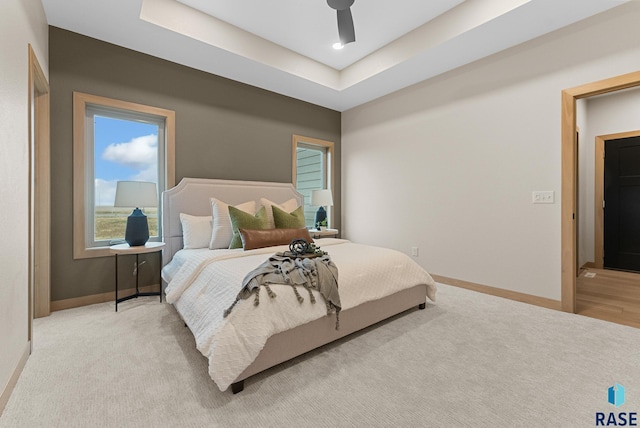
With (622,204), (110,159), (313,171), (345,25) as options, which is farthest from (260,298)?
(622,204)

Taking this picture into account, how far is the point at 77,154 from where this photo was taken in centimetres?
294

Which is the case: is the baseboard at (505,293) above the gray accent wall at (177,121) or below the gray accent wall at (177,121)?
below

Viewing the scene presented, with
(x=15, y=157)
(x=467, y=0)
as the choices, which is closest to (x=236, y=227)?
(x=15, y=157)

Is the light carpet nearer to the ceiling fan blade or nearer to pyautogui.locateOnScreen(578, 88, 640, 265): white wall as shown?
the ceiling fan blade

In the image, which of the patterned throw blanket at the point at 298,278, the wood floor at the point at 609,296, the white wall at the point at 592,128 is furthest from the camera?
the white wall at the point at 592,128

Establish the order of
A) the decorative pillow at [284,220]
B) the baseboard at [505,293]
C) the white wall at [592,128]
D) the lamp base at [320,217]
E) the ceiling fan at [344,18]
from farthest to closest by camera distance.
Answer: the lamp base at [320,217], the white wall at [592,128], the decorative pillow at [284,220], the baseboard at [505,293], the ceiling fan at [344,18]

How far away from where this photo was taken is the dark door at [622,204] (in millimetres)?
4465

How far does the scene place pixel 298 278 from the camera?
197cm

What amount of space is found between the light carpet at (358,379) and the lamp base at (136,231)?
78cm

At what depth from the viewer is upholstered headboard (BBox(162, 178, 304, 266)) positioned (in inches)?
134

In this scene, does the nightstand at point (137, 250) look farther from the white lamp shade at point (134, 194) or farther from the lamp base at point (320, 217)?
the lamp base at point (320, 217)

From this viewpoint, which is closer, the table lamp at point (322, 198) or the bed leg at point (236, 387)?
the bed leg at point (236, 387)

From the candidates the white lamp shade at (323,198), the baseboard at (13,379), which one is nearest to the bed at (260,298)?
the baseboard at (13,379)

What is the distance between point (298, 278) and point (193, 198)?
2.20 m
